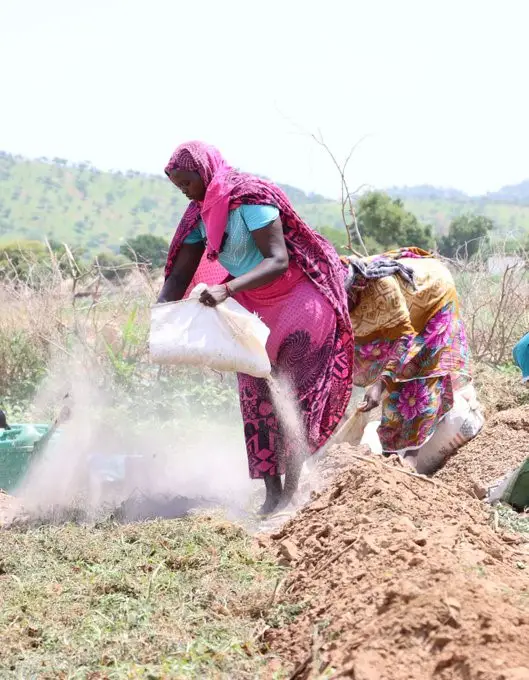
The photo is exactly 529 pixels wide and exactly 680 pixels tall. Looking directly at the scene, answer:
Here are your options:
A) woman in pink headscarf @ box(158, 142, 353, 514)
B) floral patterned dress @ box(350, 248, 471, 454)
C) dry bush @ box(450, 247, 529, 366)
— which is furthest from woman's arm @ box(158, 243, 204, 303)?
dry bush @ box(450, 247, 529, 366)

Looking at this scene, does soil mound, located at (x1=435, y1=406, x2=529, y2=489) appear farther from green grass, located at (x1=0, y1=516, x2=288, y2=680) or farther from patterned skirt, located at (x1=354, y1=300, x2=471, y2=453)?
green grass, located at (x1=0, y1=516, x2=288, y2=680)

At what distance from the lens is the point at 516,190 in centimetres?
13825

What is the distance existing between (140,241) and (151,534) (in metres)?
30.8

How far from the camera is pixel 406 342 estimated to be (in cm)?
588

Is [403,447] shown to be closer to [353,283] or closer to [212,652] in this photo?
[353,283]

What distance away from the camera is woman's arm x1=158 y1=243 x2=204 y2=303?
576 cm

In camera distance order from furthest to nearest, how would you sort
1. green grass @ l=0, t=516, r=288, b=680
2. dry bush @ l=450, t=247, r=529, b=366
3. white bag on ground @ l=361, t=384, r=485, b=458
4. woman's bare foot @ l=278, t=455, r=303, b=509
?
dry bush @ l=450, t=247, r=529, b=366 → white bag on ground @ l=361, t=384, r=485, b=458 → woman's bare foot @ l=278, t=455, r=303, b=509 → green grass @ l=0, t=516, r=288, b=680

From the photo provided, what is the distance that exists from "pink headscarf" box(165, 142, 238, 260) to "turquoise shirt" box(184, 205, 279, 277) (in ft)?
0.17

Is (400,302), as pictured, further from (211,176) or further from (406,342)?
(211,176)

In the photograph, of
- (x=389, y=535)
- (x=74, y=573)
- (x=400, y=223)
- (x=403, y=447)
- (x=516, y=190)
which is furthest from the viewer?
(x=516, y=190)

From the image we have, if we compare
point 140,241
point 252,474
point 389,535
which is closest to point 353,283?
point 252,474

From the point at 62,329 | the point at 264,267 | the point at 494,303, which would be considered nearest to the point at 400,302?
the point at 264,267

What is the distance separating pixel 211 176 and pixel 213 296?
0.69 metres

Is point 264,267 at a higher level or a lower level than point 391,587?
higher
